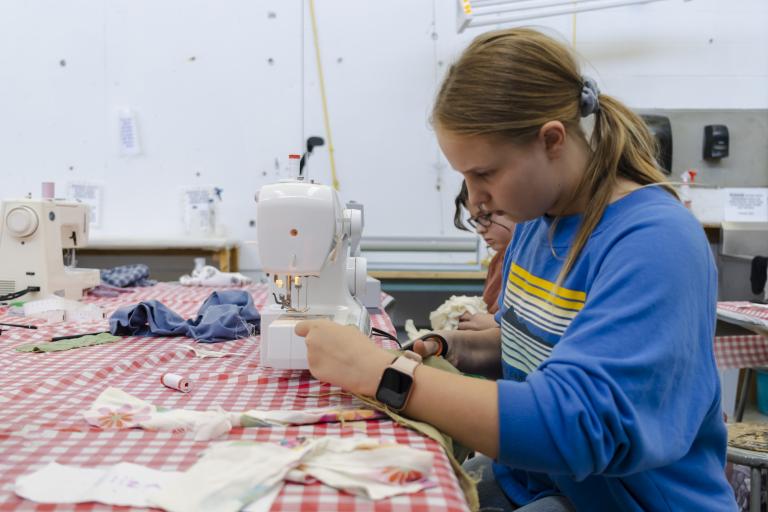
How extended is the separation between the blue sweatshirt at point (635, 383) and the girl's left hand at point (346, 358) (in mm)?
184

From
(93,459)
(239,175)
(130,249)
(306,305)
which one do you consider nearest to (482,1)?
(239,175)

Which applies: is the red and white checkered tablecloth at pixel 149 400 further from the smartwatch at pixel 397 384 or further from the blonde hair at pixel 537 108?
the blonde hair at pixel 537 108

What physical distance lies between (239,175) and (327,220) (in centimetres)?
280

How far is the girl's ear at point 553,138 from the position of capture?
91 centimetres

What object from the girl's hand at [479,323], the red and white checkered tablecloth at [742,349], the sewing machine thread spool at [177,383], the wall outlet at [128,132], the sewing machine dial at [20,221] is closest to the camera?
the sewing machine thread spool at [177,383]

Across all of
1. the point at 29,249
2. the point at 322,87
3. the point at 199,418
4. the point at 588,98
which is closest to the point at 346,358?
the point at 199,418

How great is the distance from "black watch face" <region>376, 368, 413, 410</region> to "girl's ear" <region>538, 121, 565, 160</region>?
0.38 metres

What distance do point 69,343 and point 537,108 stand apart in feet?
3.76

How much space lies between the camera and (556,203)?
1021mm

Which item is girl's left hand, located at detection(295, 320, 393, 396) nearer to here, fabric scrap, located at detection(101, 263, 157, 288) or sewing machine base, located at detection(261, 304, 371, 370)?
sewing machine base, located at detection(261, 304, 371, 370)

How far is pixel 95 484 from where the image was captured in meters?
0.68

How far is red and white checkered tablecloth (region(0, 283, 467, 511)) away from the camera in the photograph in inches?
27.2

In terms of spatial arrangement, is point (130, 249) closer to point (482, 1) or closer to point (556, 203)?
point (482, 1)

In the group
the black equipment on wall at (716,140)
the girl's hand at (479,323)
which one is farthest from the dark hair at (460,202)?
the black equipment on wall at (716,140)
